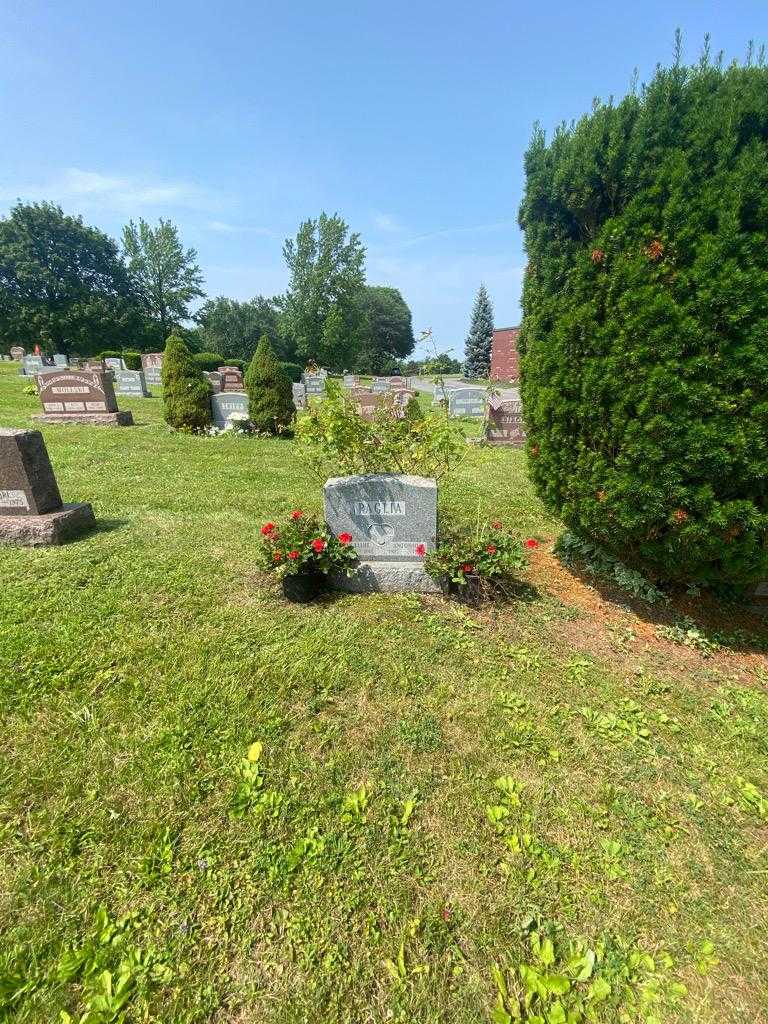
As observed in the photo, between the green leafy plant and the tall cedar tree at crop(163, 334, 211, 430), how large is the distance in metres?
7.88

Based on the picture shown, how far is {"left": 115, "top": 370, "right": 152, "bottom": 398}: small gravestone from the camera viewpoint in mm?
17594

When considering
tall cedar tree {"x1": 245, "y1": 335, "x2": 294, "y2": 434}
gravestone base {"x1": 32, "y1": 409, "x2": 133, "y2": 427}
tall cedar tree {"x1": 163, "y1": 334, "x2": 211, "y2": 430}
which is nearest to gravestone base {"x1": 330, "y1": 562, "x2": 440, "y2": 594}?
tall cedar tree {"x1": 245, "y1": 335, "x2": 294, "y2": 434}

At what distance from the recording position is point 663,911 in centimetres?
177

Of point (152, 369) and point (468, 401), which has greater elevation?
point (152, 369)

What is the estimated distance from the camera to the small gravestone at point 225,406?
11.2 meters

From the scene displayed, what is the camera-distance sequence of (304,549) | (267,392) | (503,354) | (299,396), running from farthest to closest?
1. (503,354)
2. (299,396)
3. (267,392)
4. (304,549)

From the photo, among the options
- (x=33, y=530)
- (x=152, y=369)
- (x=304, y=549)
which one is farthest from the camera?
(x=152, y=369)

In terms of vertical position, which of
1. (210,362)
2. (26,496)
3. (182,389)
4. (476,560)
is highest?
(210,362)

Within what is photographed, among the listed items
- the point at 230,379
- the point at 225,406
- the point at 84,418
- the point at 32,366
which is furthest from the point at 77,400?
the point at 32,366

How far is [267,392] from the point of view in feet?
34.2

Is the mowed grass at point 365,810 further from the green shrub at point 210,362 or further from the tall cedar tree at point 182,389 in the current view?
the green shrub at point 210,362

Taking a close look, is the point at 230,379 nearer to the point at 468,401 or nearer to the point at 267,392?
the point at 267,392

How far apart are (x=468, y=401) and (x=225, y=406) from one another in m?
7.83

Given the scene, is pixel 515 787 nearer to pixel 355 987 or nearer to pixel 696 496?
pixel 355 987
